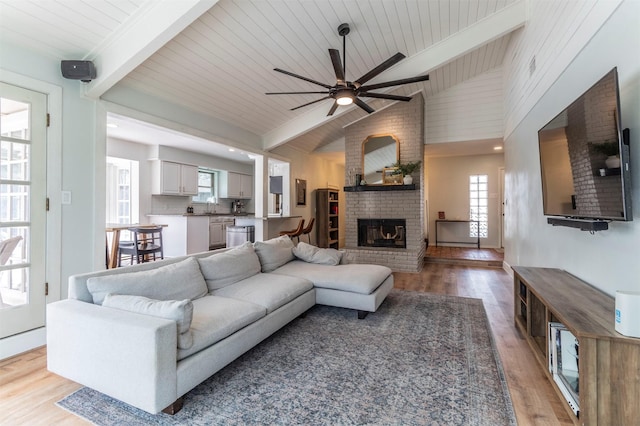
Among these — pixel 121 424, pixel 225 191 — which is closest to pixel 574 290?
pixel 121 424

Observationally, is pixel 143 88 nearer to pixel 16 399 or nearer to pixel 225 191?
pixel 16 399

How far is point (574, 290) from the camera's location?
2.03 metres

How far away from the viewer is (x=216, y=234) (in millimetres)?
7387

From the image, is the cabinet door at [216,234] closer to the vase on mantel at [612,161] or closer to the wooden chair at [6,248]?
the wooden chair at [6,248]

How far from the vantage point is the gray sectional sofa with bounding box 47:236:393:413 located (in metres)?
1.55

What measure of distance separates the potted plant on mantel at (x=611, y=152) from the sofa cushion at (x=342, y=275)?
6.61 feet

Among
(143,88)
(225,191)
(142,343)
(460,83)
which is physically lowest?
(142,343)

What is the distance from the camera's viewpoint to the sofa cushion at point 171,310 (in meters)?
1.67

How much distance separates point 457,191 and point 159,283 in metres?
7.30

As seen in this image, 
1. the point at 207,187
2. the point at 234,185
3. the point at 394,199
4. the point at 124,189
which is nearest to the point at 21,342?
the point at 124,189

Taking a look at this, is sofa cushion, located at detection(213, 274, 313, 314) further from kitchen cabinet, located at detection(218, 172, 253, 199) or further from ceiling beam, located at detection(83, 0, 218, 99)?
kitchen cabinet, located at detection(218, 172, 253, 199)

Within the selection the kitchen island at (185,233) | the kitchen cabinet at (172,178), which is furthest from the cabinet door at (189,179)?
the kitchen island at (185,233)

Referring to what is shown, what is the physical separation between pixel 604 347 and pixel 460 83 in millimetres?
5541

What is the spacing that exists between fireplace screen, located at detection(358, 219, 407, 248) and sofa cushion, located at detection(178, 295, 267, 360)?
4.10 m
